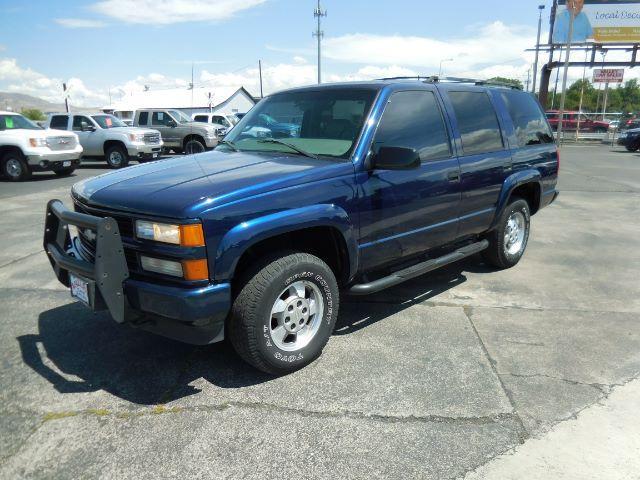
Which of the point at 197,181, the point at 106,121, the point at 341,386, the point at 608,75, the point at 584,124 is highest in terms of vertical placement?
the point at 608,75

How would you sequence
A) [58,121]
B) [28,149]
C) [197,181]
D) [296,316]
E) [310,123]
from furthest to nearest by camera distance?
1. [58,121]
2. [28,149]
3. [310,123]
4. [296,316]
5. [197,181]

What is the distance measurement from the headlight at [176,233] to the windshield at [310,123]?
4.22 ft

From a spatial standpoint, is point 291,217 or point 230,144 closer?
point 291,217

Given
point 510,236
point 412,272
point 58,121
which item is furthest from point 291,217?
point 58,121

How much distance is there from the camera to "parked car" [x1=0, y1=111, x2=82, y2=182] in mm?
13297

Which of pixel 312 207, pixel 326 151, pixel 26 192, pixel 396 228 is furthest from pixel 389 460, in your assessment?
pixel 26 192

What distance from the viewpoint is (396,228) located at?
12.6 feet

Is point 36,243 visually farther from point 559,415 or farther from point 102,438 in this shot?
point 559,415

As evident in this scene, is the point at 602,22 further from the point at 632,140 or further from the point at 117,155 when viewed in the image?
the point at 117,155

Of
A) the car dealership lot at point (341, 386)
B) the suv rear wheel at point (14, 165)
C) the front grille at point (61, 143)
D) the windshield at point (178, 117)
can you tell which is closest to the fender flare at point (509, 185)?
the car dealership lot at point (341, 386)

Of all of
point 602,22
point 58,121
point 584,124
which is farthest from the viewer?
point 584,124

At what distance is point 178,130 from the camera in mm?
19062

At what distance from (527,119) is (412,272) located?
2671 mm

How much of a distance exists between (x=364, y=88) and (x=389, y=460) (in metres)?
2.69
